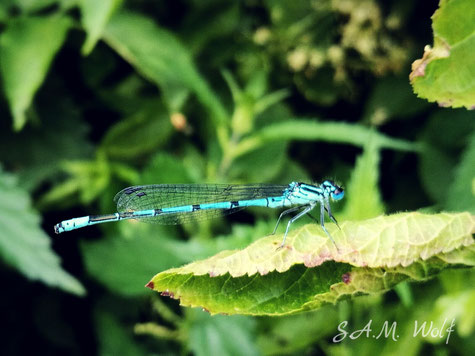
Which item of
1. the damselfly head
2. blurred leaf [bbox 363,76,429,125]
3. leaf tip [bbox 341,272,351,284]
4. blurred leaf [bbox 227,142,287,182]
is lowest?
leaf tip [bbox 341,272,351,284]

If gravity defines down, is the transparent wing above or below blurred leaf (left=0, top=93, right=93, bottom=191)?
below

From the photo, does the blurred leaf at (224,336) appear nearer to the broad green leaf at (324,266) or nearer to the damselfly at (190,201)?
the damselfly at (190,201)

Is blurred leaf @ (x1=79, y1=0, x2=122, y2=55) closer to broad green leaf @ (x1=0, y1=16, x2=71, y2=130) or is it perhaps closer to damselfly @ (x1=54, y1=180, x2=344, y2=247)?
broad green leaf @ (x1=0, y1=16, x2=71, y2=130)

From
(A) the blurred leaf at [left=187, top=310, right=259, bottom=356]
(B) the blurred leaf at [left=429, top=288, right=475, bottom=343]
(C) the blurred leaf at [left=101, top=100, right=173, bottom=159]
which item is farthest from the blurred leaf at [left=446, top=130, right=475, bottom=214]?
(C) the blurred leaf at [left=101, top=100, right=173, bottom=159]

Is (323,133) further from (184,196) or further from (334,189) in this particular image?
(184,196)

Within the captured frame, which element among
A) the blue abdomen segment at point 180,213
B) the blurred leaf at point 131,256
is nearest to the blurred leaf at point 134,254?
the blurred leaf at point 131,256

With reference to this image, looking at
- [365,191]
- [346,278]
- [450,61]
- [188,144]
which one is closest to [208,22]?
[188,144]

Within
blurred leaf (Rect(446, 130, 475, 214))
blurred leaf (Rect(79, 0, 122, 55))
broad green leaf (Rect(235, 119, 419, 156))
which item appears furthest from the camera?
broad green leaf (Rect(235, 119, 419, 156))

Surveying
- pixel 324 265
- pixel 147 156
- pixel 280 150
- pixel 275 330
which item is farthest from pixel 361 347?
pixel 147 156
